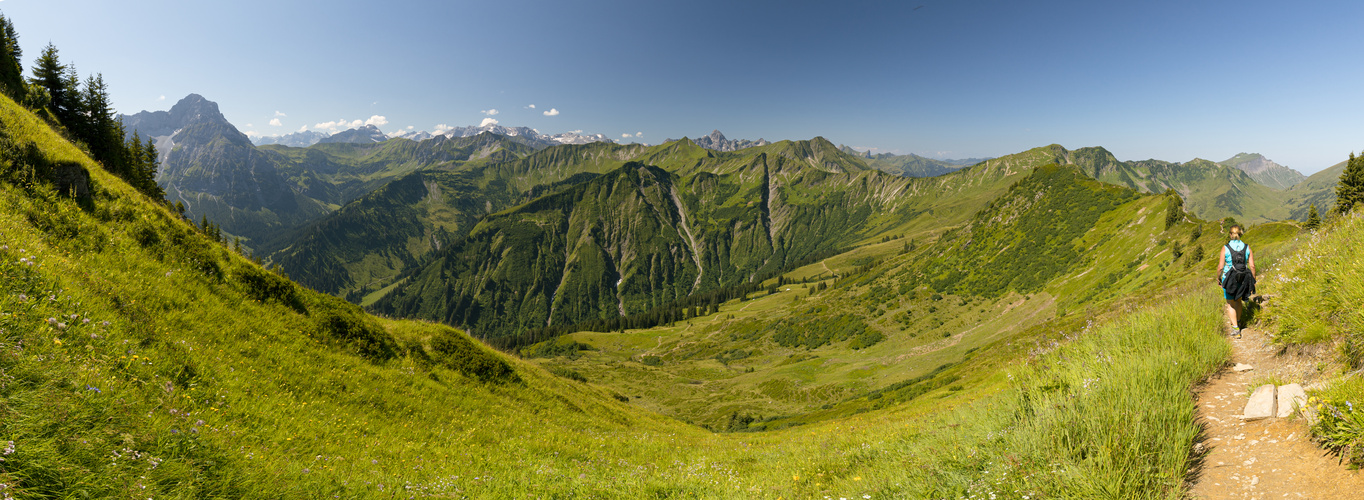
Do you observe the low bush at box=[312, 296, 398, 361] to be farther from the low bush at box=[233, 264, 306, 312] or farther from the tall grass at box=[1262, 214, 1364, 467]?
the tall grass at box=[1262, 214, 1364, 467]

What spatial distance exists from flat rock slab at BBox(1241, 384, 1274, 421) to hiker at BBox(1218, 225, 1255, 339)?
4831 mm

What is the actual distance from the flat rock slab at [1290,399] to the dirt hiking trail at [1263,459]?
0.42 feet

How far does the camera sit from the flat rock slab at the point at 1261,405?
20.4 ft

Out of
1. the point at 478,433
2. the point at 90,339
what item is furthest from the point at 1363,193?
the point at 90,339

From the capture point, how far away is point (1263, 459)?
18.4 feet

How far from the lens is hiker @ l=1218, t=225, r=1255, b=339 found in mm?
10117

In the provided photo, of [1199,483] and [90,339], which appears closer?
[1199,483]

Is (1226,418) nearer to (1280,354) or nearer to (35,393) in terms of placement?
(1280,354)

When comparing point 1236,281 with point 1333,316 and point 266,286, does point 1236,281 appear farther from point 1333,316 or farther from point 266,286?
point 266,286

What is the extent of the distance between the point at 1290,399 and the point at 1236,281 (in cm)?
724

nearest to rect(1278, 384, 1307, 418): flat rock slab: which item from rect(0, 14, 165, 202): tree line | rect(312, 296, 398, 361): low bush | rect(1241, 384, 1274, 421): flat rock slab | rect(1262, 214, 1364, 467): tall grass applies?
rect(1241, 384, 1274, 421): flat rock slab

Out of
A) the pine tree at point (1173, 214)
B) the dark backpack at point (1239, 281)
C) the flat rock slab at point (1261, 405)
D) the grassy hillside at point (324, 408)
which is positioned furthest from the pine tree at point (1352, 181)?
the flat rock slab at point (1261, 405)

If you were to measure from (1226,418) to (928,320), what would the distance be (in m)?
166

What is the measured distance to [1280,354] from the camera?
8.20m
